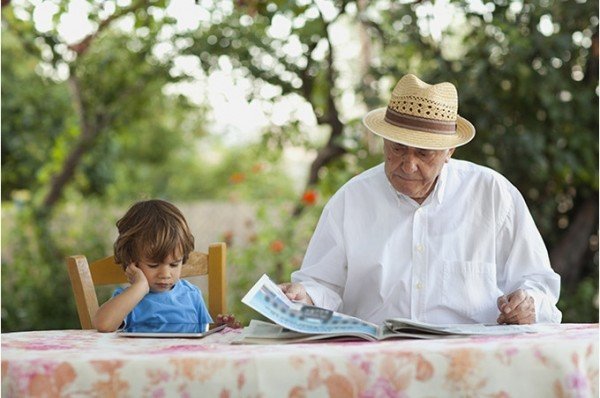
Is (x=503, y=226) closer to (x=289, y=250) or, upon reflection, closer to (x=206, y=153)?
(x=289, y=250)

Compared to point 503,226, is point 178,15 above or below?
above

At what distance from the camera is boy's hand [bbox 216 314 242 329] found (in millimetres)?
2609

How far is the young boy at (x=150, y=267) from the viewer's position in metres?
2.51

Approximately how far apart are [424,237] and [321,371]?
1.04m

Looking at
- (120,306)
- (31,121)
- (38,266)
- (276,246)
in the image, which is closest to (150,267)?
(120,306)

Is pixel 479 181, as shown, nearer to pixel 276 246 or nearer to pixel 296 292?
pixel 296 292

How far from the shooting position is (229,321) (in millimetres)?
2645

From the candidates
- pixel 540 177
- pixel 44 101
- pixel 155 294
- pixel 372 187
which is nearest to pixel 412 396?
pixel 155 294

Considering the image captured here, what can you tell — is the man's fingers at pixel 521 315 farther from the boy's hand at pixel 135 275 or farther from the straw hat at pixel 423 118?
the boy's hand at pixel 135 275

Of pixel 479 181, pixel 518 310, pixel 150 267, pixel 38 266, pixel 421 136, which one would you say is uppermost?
pixel 421 136

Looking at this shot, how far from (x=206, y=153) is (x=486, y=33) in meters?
13.9

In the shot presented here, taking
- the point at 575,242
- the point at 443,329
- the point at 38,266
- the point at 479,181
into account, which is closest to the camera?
the point at 443,329

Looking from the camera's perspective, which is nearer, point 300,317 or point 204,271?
point 300,317

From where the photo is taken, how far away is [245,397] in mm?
1903
